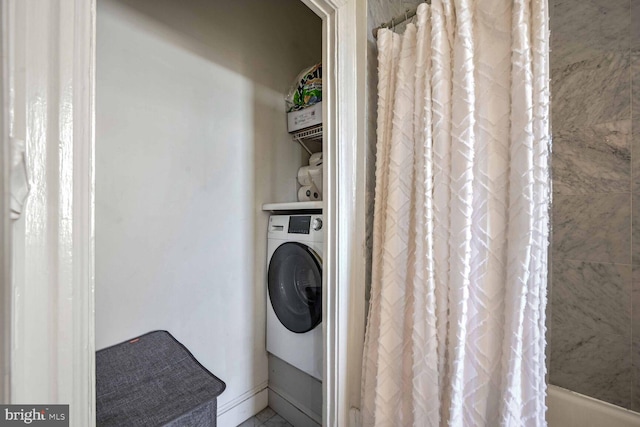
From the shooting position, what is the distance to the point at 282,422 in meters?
1.54

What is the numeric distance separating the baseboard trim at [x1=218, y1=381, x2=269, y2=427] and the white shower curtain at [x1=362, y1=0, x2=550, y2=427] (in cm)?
91

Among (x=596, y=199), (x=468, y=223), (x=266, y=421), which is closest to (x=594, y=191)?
(x=596, y=199)

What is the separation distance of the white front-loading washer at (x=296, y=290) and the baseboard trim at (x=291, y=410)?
250mm

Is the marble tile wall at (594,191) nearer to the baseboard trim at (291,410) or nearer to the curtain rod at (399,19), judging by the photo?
the curtain rod at (399,19)

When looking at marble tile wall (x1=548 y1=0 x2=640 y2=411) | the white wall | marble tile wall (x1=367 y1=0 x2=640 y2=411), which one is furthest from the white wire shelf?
marble tile wall (x1=548 y1=0 x2=640 y2=411)

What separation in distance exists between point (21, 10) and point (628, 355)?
1.94 m

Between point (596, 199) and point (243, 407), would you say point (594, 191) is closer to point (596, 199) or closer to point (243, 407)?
point (596, 199)

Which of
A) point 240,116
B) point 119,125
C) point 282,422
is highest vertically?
point 240,116

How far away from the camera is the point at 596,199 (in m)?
1.09

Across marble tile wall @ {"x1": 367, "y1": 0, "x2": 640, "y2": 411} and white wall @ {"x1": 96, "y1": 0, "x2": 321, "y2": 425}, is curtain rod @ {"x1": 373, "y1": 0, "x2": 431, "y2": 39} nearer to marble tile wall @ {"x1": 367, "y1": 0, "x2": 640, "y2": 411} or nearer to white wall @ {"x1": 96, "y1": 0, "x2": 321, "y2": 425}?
marble tile wall @ {"x1": 367, "y1": 0, "x2": 640, "y2": 411}

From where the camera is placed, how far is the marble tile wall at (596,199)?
1018 mm

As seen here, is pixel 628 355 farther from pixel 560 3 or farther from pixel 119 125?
pixel 119 125

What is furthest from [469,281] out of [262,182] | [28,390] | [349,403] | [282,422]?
[282,422]

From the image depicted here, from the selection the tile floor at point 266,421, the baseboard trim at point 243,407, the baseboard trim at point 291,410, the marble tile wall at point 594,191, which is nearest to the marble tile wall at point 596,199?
the marble tile wall at point 594,191
